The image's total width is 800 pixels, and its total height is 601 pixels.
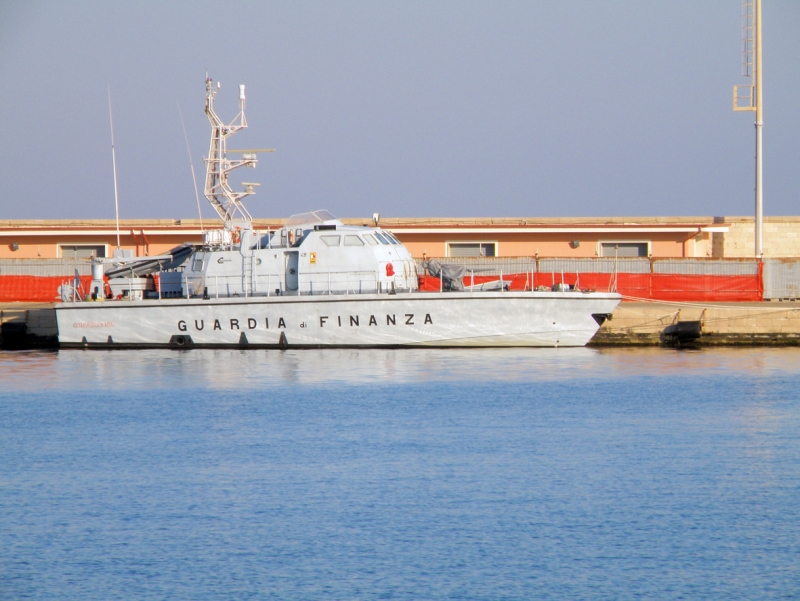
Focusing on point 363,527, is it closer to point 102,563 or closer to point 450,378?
point 102,563

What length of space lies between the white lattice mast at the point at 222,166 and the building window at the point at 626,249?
1577cm

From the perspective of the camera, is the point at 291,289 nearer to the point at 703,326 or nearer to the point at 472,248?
the point at 703,326

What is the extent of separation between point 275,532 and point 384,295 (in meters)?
14.0

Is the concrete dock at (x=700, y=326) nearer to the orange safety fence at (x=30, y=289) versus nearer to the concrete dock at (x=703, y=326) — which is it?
the concrete dock at (x=703, y=326)

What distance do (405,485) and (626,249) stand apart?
26778 mm

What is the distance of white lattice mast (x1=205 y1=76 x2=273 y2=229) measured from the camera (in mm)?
28688

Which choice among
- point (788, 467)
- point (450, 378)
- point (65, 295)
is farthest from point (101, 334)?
point (788, 467)

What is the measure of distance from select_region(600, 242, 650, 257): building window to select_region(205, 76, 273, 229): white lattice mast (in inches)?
621

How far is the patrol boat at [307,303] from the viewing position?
25812 millimetres

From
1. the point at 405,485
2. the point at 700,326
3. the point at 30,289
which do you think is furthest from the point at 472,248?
the point at 405,485

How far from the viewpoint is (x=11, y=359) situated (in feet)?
93.1

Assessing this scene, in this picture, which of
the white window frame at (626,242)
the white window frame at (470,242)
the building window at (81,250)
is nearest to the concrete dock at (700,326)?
the white window frame at (626,242)

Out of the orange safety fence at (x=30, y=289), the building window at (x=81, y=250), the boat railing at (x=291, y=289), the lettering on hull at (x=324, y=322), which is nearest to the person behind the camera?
the lettering on hull at (x=324, y=322)

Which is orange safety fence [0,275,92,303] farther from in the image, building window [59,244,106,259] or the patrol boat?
the patrol boat
